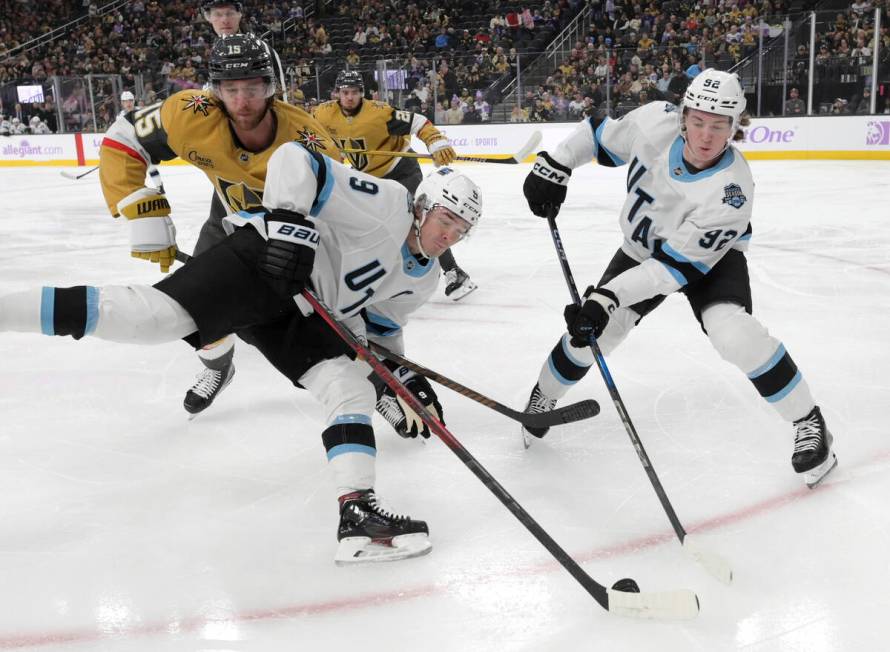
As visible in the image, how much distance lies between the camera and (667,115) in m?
2.48

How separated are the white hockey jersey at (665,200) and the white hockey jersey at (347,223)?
0.59 metres

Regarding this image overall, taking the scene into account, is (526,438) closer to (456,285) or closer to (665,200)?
(665,200)

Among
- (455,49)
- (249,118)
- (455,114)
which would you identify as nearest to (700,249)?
(249,118)

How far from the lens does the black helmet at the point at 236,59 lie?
2322 millimetres

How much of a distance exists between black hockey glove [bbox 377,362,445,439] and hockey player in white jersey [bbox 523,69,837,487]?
1.27 feet

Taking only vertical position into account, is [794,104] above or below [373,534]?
above

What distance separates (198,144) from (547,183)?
1.09m

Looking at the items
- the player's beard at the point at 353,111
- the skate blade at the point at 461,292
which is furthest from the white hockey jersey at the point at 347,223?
the player's beard at the point at 353,111

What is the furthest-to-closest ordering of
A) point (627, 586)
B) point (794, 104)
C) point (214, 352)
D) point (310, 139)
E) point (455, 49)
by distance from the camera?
1. point (455, 49)
2. point (794, 104)
3. point (214, 352)
4. point (310, 139)
5. point (627, 586)

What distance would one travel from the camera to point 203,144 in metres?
2.53

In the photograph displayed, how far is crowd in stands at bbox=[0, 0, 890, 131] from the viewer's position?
31.6ft

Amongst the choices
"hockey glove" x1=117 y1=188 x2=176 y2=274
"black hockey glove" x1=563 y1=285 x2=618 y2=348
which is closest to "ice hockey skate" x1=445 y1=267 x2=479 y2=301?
"hockey glove" x1=117 y1=188 x2=176 y2=274

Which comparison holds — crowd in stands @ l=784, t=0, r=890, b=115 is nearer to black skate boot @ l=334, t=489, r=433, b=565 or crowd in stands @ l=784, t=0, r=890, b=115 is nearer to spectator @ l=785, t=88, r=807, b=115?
spectator @ l=785, t=88, r=807, b=115

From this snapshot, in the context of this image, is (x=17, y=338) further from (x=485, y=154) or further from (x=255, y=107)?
(x=485, y=154)
